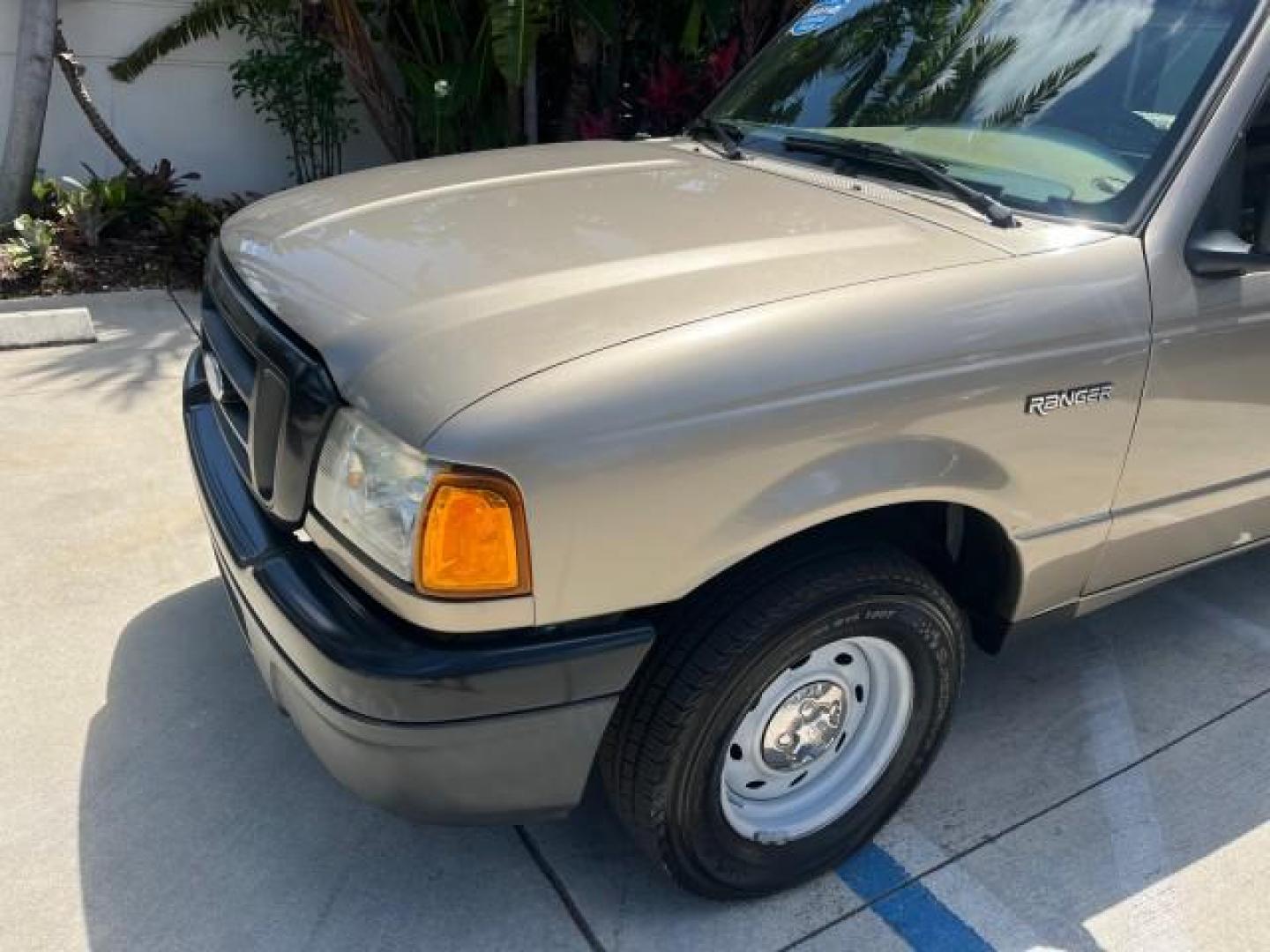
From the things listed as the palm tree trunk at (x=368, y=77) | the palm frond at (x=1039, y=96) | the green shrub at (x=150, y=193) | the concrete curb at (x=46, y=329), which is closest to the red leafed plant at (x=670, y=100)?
the palm tree trunk at (x=368, y=77)

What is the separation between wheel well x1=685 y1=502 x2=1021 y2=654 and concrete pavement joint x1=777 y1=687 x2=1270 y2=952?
1.36 feet

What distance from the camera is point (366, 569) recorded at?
1909 millimetres

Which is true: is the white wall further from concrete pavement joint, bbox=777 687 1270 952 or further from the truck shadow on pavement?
concrete pavement joint, bbox=777 687 1270 952

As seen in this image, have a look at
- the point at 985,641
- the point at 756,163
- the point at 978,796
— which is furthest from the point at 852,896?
the point at 756,163

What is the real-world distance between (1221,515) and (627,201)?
1.63 m

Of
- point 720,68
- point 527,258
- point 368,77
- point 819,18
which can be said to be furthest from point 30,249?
point 527,258

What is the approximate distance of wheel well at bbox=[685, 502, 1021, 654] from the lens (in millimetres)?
2148

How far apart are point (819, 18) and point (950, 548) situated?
1897mm

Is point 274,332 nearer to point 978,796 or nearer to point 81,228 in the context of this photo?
point 978,796

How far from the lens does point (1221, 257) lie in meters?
2.33

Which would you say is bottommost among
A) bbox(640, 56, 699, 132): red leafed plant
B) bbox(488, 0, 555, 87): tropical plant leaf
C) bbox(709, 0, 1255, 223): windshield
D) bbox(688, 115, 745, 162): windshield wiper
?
bbox(640, 56, 699, 132): red leafed plant

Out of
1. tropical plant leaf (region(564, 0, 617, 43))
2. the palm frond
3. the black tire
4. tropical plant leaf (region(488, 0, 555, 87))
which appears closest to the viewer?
the black tire

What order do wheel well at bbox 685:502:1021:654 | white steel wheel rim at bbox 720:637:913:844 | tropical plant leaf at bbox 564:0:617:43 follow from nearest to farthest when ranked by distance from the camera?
wheel well at bbox 685:502:1021:654 → white steel wheel rim at bbox 720:637:913:844 → tropical plant leaf at bbox 564:0:617:43

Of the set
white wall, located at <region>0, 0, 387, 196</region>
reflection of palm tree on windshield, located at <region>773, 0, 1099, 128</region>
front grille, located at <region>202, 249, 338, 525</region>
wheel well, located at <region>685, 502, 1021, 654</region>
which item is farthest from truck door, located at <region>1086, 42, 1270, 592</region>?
white wall, located at <region>0, 0, 387, 196</region>
